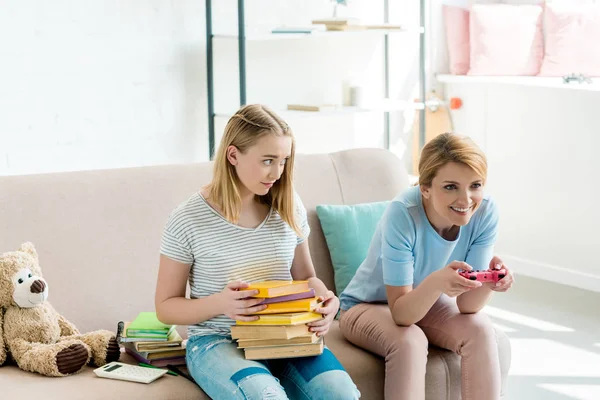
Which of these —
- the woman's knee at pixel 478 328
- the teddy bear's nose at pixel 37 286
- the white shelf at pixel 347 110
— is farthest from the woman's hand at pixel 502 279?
the white shelf at pixel 347 110

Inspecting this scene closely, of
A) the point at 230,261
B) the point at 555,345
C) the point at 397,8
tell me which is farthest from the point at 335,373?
the point at 397,8

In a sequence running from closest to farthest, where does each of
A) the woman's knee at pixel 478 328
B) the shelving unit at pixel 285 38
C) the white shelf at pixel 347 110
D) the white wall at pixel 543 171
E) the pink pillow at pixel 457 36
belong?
1. the woman's knee at pixel 478 328
2. the shelving unit at pixel 285 38
3. the white shelf at pixel 347 110
4. the white wall at pixel 543 171
5. the pink pillow at pixel 457 36

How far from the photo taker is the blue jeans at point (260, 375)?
1841mm

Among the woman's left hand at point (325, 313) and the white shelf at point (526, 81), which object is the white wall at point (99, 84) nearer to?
the white shelf at point (526, 81)

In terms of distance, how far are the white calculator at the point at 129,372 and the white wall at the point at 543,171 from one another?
9.31 feet

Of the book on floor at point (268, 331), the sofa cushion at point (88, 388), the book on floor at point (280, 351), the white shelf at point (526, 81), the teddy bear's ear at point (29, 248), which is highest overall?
the white shelf at point (526, 81)

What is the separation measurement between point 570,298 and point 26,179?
2.78 m

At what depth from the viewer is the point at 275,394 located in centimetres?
181

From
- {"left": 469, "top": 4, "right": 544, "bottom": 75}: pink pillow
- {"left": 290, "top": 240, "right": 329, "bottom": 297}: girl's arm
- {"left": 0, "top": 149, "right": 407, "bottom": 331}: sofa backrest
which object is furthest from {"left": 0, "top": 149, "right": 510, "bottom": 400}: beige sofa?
{"left": 469, "top": 4, "right": 544, "bottom": 75}: pink pillow

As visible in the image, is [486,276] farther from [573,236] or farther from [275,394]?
[573,236]

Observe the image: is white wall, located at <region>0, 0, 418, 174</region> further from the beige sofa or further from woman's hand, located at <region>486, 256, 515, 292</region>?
woman's hand, located at <region>486, 256, 515, 292</region>

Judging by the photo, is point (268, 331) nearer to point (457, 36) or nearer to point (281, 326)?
point (281, 326)

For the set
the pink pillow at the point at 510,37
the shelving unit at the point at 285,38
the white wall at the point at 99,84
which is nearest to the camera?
the white wall at the point at 99,84

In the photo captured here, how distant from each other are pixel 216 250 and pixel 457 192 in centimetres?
58
